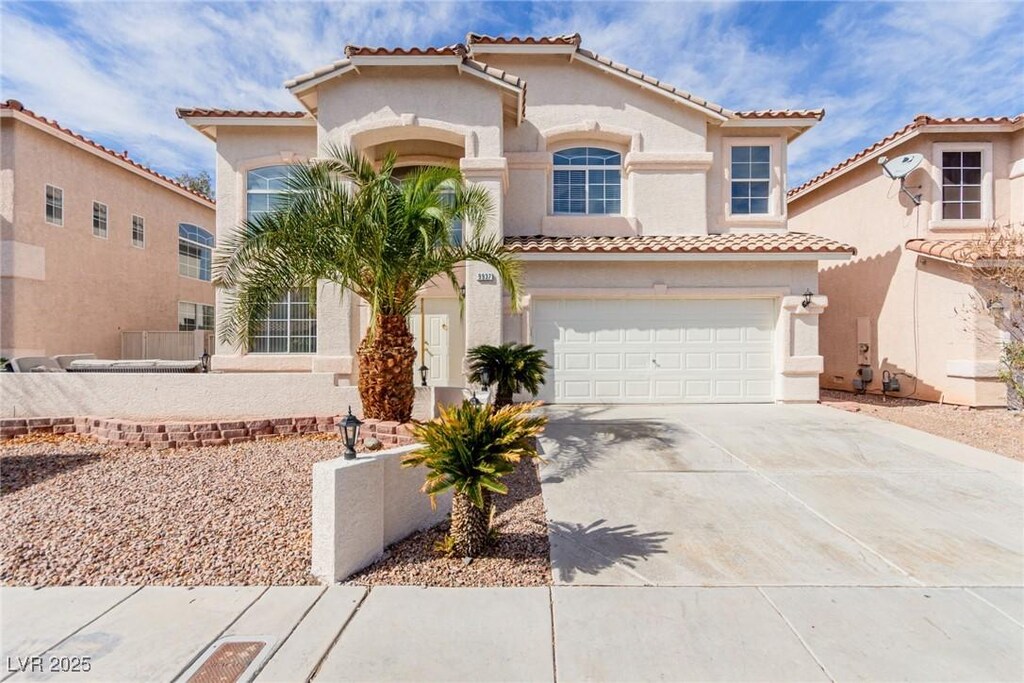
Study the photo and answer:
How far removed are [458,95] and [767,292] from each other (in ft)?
28.3

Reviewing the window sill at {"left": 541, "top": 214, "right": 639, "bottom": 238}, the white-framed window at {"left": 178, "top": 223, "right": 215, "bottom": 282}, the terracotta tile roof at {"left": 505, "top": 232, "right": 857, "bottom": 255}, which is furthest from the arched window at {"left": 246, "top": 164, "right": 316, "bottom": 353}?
the white-framed window at {"left": 178, "top": 223, "right": 215, "bottom": 282}

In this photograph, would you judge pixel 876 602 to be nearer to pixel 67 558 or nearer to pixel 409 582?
pixel 409 582

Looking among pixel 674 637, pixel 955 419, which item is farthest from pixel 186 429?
pixel 955 419

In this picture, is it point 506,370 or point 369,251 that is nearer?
point 369,251

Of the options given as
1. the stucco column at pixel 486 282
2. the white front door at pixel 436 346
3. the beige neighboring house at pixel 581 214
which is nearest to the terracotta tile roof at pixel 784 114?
the beige neighboring house at pixel 581 214

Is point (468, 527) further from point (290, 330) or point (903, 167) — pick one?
point (903, 167)

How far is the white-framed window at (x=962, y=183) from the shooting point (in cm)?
1157

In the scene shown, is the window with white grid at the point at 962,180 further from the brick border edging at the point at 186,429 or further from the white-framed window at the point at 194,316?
the white-framed window at the point at 194,316

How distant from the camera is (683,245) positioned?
10477 mm

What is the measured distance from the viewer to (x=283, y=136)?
37.3 feet

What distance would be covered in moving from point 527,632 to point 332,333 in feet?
27.6

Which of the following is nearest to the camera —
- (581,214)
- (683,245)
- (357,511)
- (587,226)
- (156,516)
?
(357,511)

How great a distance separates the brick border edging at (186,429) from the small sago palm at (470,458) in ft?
8.60

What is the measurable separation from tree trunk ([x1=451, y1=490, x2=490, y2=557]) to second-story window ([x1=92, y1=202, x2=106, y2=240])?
17.1 metres
